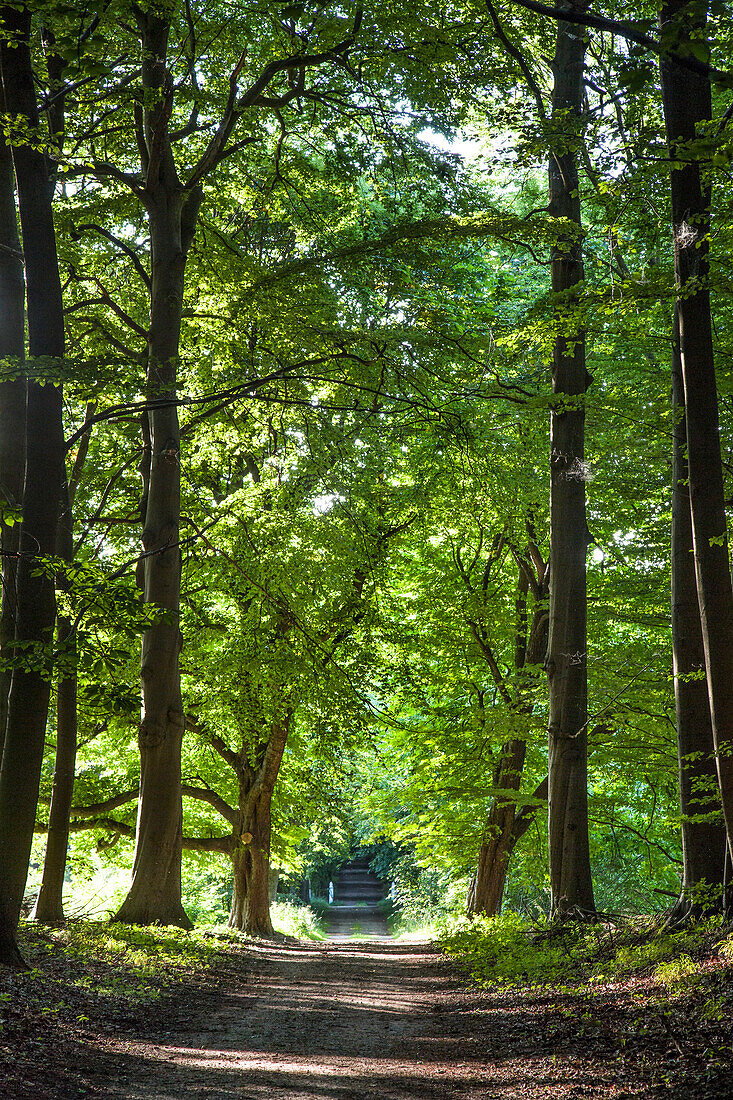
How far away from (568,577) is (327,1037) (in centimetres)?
596

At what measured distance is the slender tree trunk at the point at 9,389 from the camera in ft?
29.6

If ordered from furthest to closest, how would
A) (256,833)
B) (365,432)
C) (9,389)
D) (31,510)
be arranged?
(256,833)
(365,432)
(9,389)
(31,510)

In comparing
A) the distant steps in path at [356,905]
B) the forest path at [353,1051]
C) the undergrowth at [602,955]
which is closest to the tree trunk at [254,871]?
the undergrowth at [602,955]

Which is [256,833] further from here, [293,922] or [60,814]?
[293,922]

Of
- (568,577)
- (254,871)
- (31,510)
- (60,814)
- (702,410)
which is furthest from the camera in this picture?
(254,871)

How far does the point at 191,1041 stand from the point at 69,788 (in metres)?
6.34

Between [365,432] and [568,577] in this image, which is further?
[365,432]

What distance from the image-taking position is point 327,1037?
6891 millimetres

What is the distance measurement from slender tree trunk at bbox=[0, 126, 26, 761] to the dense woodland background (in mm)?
45

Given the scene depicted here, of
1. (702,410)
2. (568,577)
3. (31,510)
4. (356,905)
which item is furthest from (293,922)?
(356,905)

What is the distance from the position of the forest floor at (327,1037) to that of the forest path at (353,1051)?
2cm

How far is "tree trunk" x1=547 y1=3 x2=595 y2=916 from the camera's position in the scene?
969 centimetres

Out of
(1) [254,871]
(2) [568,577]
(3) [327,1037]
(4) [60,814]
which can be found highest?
(2) [568,577]

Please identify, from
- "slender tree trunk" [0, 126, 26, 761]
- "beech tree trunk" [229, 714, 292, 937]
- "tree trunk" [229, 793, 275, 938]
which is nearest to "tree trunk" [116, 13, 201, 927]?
"slender tree trunk" [0, 126, 26, 761]
